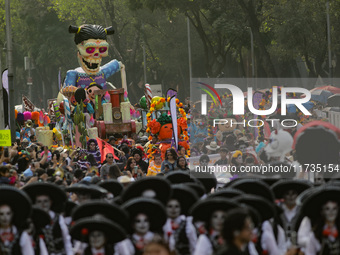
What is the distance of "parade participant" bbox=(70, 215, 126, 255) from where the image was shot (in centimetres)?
938

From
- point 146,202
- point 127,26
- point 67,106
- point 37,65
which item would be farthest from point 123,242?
point 37,65

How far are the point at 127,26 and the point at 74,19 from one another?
129 inches

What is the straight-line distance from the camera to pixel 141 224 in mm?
9852

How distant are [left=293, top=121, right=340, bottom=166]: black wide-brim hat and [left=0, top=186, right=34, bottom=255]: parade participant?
488 centimetres

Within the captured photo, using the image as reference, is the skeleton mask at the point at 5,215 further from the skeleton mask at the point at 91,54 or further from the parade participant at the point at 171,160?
the skeleton mask at the point at 91,54

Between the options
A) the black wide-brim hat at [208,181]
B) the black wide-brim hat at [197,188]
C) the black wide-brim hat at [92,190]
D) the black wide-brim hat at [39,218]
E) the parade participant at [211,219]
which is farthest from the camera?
the black wide-brim hat at [208,181]

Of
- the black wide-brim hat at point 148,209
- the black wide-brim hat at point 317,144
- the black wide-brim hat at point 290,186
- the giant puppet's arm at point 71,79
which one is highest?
the giant puppet's arm at point 71,79

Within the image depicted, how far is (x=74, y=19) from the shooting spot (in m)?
59.6

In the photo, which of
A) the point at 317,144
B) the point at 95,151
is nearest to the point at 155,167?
the point at 95,151

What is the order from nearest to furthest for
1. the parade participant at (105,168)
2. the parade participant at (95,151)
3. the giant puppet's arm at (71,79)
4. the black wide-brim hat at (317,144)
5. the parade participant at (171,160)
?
the black wide-brim hat at (317,144)
the parade participant at (105,168)
the parade participant at (171,160)
the parade participant at (95,151)
the giant puppet's arm at (71,79)

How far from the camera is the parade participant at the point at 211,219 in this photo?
9.23 meters

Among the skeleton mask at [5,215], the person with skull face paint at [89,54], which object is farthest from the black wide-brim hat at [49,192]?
the person with skull face paint at [89,54]

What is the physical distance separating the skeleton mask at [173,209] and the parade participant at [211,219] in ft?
2.33

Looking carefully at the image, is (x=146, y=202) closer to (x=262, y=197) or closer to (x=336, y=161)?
(x=262, y=197)
